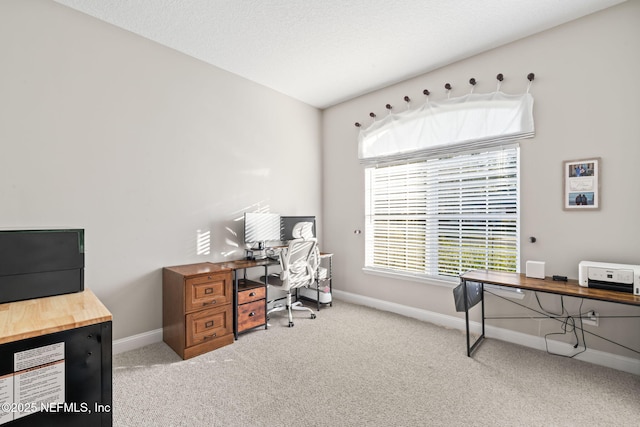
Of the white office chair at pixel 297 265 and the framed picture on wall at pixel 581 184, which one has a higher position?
the framed picture on wall at pixel 581 184

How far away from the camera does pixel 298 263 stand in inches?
131

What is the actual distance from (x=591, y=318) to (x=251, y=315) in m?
3.06

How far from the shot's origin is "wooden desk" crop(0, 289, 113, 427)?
3.97ft

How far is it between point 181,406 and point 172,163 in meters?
2.13

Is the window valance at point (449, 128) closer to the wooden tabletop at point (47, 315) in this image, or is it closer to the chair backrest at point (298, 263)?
the chair backrest at point (298, 263)

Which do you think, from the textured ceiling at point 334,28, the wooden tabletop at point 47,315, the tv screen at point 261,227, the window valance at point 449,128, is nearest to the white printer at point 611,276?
the window valance at point 449,128

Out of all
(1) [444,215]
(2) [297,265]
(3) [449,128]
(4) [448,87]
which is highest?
(4) [448,87]

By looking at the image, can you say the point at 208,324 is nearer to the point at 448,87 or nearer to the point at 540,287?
the point at 540,287

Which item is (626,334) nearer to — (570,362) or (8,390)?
(570,362)

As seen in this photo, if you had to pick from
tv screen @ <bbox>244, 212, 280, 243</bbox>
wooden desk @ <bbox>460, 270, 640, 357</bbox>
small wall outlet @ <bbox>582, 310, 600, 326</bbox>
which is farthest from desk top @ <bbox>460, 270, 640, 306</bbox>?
tv screen @ <bbox>244, 212, 280, 243</bbox>

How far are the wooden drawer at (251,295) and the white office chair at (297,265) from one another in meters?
0.25

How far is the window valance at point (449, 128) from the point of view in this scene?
2.76 meters

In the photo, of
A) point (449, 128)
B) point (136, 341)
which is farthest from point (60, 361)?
point (449, 128)

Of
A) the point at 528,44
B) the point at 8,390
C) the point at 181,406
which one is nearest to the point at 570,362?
the point at 528,44
